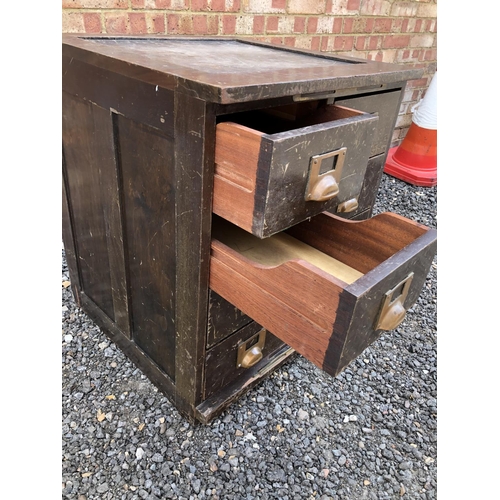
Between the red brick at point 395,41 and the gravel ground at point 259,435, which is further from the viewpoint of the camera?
the red brick at point 395,41

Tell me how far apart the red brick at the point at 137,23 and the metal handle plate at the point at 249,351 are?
110 cm

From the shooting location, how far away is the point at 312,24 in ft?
6.49

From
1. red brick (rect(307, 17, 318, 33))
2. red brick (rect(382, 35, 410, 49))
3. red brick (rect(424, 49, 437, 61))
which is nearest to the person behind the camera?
red brick (rect(307, 17, 318, 33))

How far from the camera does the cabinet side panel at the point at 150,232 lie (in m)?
0.86

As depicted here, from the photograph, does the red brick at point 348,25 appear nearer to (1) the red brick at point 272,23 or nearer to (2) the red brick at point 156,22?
(1) the red brick at point 272,23

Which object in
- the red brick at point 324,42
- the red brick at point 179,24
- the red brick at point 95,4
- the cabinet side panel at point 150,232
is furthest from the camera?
the red brick at point 324,42

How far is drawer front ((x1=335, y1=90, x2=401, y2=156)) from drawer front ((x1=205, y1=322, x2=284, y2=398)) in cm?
63

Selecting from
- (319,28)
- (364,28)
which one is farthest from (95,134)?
(364,28)

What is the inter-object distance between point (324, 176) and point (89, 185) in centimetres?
68

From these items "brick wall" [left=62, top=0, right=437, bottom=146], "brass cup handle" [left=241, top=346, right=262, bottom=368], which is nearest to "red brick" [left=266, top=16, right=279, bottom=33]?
"brick wall" [left=62, top=0, right=437, bottom=146]

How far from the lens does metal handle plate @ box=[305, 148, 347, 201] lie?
0.74 meters

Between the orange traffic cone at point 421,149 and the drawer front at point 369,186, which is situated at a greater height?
the drawer front at point 369,186

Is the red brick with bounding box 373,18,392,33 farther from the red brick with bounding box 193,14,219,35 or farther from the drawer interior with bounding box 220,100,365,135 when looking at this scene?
the drawer interior with bounding box 220,100,365,135

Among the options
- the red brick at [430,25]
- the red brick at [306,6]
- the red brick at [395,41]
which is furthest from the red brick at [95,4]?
the red brick at [430,25]
